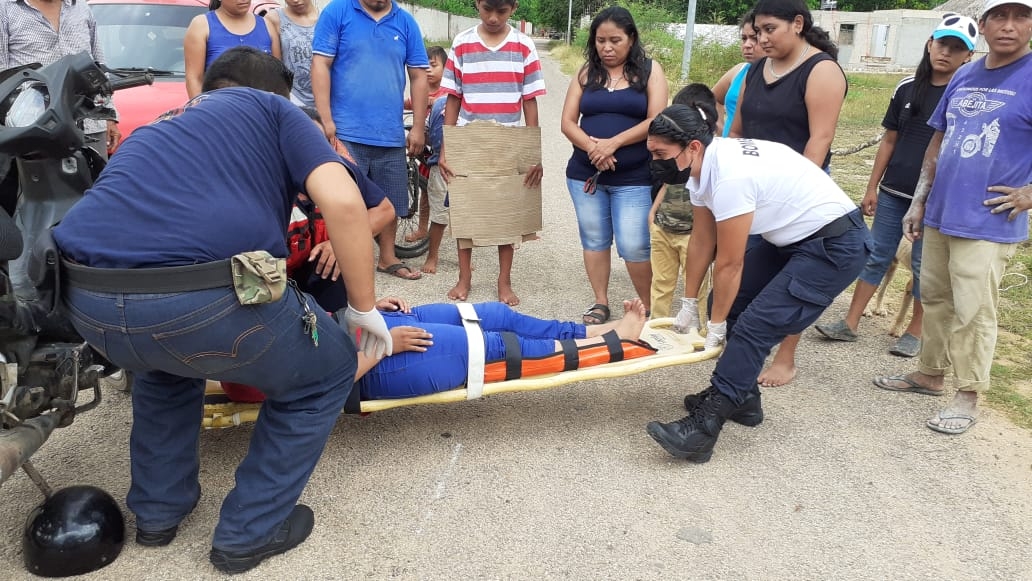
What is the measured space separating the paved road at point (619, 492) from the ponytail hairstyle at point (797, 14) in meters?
1.82

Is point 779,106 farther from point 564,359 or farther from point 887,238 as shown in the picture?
point 564,359

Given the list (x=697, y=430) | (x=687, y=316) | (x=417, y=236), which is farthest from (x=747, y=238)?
(x=417, y=236)

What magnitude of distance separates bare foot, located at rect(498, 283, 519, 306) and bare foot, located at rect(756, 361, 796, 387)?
179cm

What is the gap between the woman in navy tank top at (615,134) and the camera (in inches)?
175

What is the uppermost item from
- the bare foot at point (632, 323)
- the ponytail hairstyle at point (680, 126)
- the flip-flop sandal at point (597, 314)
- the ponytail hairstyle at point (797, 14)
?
the ponytail hairstyle at point (797, 14)

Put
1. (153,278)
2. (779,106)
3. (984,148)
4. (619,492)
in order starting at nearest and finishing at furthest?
(153,278)
(619,492)
(984,148)
(779,106)

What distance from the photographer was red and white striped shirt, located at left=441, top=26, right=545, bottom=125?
4.88m

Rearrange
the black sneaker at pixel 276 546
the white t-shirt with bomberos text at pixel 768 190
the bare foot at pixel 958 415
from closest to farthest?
1. the black sneaker at pixel 276 546
2. the white t-shirt with bomberos text at pixel 768 190
3. the bare foot at pixel 958 415

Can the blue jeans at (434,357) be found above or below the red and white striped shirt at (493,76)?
below

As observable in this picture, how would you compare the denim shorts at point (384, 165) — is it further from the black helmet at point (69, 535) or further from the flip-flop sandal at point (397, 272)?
the black helmet at point (69, 535)

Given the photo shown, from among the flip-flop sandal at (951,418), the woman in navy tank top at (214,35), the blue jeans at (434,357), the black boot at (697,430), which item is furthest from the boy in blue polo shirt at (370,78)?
the flip-flop sandal at (951,418)

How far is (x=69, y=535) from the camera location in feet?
7.79

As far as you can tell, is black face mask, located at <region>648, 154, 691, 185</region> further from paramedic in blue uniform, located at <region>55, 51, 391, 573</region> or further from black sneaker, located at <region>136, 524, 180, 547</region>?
black sneaker, located at <region>136, 524, 180, 547</region>

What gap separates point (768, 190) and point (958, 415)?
4.94ft
